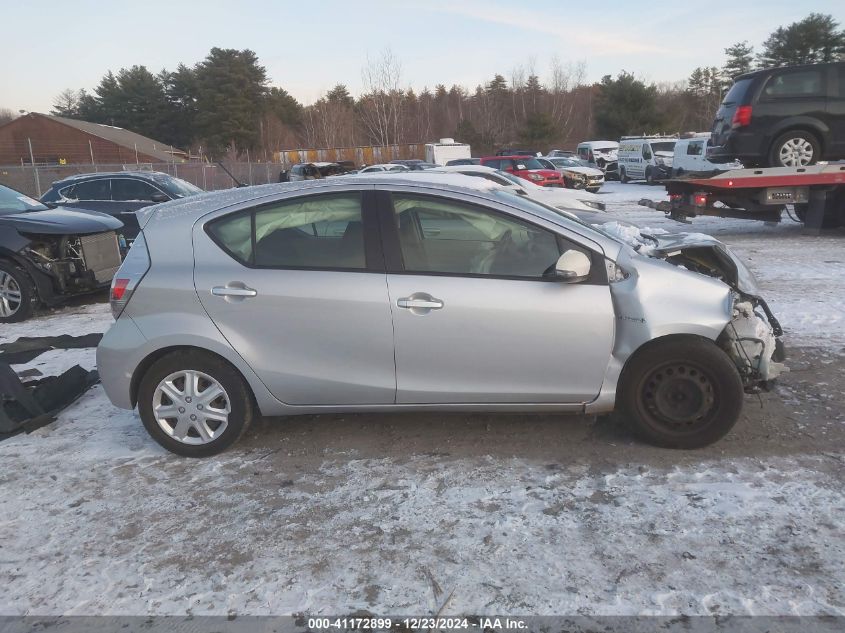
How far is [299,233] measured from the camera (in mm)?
4117

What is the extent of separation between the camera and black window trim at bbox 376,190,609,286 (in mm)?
3867

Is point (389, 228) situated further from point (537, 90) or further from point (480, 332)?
point (537, 90)

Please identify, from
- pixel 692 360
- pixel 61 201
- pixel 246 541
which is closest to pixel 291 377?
pixel 246 541

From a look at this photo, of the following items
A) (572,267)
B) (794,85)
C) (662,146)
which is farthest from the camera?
(662,146)

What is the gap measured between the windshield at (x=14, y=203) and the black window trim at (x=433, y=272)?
6.40 m

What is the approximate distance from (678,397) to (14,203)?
842 centimetres

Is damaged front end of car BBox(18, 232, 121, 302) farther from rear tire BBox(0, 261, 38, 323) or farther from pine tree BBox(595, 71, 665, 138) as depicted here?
pine tree BBox(595, 71, 665, 138)

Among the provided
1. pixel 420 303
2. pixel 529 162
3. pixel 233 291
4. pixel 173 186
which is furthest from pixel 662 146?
pixel 233 291

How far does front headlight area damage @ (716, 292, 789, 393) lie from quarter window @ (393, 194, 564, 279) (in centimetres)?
121

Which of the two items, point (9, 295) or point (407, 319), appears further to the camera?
point (9, 295)

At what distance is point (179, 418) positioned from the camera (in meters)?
4.11

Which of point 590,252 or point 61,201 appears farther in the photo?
point 61,201

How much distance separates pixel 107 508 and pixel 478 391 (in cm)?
215

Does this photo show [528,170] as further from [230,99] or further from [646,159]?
[230,99]
